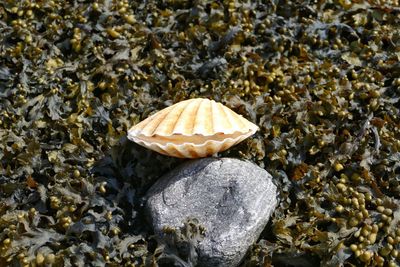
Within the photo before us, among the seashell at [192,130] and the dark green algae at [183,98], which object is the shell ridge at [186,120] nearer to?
the seashell at [192,130]

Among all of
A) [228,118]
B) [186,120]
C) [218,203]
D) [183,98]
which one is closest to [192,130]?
[186,120]

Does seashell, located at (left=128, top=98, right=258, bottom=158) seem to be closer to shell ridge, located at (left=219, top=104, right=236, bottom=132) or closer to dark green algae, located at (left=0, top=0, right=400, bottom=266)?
shell ridge, located at (left=219, top=104, right=236, bottom=132)

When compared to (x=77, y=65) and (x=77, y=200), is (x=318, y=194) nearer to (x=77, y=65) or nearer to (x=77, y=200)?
(x=77, y=200)

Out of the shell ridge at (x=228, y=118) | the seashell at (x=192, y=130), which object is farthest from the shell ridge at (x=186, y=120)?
the shell ridge at (x=228, y=118)

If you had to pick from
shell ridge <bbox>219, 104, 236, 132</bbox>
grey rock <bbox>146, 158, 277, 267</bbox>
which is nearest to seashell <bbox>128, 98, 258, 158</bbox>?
shell ridge <bbox>219, 104, 236, 132</bbox>

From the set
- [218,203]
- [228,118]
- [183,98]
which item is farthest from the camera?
[183,98]

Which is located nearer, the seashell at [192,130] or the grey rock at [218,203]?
the grey rock at [218,203]

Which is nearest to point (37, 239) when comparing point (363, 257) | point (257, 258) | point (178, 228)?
point (178, 228)

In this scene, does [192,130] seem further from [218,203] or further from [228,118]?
[218,203]
